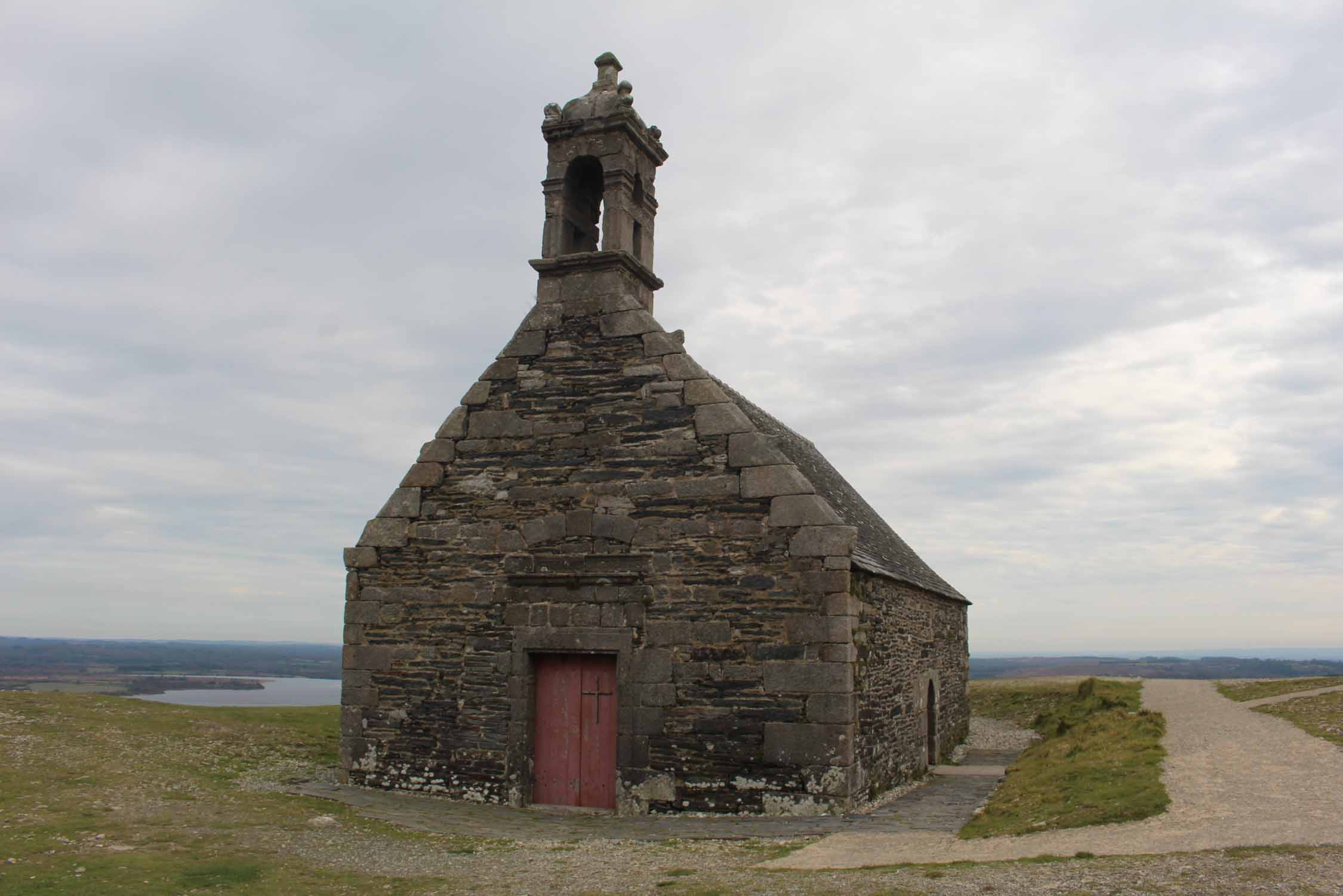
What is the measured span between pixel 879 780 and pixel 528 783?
4.05 metres

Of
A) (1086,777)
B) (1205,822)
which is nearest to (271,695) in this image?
(1086,777)

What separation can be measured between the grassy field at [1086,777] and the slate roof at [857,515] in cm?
277

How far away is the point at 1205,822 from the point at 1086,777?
2.54 metres

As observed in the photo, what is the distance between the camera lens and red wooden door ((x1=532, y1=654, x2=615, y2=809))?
11.3m

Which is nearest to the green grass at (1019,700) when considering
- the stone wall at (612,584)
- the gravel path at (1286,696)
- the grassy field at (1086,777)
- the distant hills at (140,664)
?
the grassy field at (1086,777)

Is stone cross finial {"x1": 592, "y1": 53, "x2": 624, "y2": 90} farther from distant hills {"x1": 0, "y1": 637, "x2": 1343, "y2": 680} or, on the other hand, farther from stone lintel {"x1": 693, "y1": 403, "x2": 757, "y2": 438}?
distant hills {"x1": 0, "y1": 637, "x2": 1343, "y2": 680}

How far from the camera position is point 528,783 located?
11.4 m

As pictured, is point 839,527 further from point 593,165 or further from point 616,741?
point 593,165

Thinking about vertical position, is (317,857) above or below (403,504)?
below

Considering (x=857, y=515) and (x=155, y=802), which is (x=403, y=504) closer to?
(x=155, y=802)

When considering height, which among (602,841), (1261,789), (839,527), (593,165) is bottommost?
(602,841)

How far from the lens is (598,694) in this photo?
11.5 meters

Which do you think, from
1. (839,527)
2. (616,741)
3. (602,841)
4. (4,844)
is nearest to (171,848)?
(4,844)

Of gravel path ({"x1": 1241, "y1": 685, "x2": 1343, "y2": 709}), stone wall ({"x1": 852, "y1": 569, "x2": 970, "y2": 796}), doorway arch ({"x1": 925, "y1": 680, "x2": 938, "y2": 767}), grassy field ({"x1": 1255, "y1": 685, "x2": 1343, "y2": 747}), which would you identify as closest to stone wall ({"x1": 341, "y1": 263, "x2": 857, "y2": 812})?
stone wall ({"x1": 852, "y1": 569, "x2": 970, "y2": 796})
